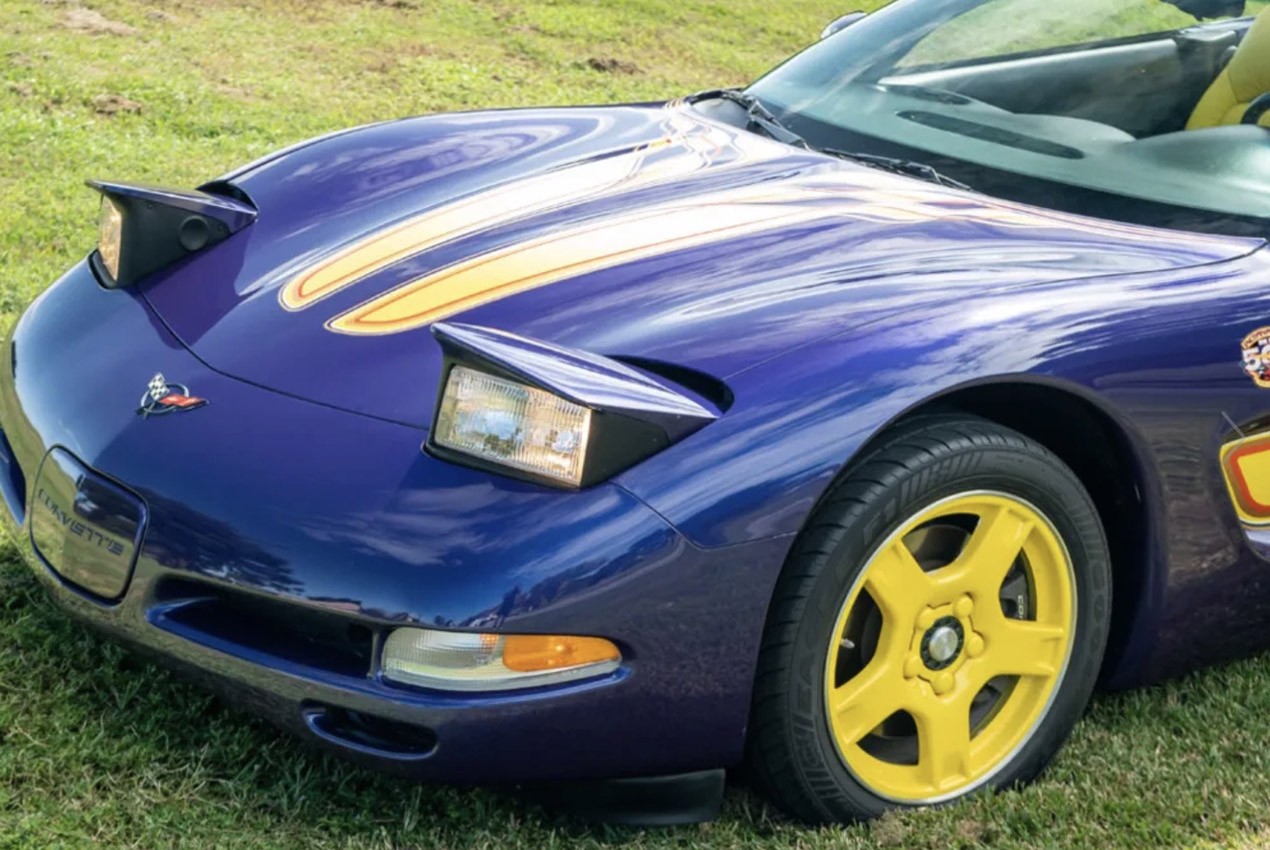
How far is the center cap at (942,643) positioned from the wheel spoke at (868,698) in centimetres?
6

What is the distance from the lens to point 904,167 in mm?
3096

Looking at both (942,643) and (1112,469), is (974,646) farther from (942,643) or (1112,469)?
(1112,469)

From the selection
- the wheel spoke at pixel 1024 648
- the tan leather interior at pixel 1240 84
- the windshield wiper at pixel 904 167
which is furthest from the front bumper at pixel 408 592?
the tan leather interior at pixel 1240 84

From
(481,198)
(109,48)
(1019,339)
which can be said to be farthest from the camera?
(109,48)

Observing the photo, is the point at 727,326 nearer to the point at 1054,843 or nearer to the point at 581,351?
the point at 581,351

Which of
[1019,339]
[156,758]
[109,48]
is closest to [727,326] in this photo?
[1019,339]

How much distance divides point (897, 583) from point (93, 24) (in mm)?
7282

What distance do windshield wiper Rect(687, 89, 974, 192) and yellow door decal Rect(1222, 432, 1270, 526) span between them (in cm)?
72

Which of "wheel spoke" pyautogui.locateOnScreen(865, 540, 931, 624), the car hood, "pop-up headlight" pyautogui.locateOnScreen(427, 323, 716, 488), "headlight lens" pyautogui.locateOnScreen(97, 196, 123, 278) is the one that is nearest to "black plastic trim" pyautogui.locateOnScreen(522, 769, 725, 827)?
"wheel spoke" pyautogui.locateOnScreen(865, 540, 931, 624)

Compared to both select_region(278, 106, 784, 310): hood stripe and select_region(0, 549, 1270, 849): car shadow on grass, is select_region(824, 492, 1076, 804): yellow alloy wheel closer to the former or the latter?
select_region(0, 549, 1270, 849): car shadow on grass

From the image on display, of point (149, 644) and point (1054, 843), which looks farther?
point (1054, 843)

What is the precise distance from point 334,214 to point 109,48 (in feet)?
18.6

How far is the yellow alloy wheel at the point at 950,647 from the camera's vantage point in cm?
236

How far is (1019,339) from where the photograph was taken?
238 cm
